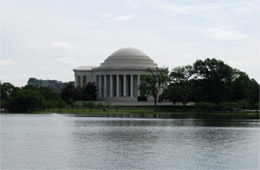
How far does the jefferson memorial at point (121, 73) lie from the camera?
15950 centimetres

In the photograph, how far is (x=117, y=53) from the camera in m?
165

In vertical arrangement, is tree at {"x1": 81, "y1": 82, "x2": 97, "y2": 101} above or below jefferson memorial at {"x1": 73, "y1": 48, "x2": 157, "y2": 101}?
below

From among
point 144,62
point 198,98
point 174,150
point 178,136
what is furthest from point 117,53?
point 174,150

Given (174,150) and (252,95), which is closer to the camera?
(174,150)

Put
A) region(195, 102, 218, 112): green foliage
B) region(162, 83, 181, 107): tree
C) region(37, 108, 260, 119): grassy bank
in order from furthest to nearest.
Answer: region(162, 83, 181, 107): tree → region(195, 102, 218, 112): green foliage → region(37, 108, 260, 119): grassy bank

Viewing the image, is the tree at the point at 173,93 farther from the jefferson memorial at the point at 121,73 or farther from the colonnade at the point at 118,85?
the colonnade at the point at 118,85

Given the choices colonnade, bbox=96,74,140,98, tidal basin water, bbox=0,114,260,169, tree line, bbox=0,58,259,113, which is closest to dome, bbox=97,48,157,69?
colonnade, bbox=96,74,140,98

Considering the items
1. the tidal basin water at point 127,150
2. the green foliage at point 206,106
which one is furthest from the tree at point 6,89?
the tidal basin water at point 127,150

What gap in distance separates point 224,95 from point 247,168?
98.0 meters

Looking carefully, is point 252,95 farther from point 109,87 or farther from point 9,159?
point 9,159

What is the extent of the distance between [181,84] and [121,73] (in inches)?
1380

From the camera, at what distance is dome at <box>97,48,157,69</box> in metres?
160

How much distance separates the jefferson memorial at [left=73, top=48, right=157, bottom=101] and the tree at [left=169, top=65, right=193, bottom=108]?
30.3 meters

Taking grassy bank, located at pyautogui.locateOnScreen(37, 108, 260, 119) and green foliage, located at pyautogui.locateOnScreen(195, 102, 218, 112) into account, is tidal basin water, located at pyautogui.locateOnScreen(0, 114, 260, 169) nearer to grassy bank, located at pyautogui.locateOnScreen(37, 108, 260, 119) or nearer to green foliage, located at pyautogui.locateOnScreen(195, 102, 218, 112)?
grassy bank, located at pyautogui.locateOnScreen(37, 108, 260, 119)
